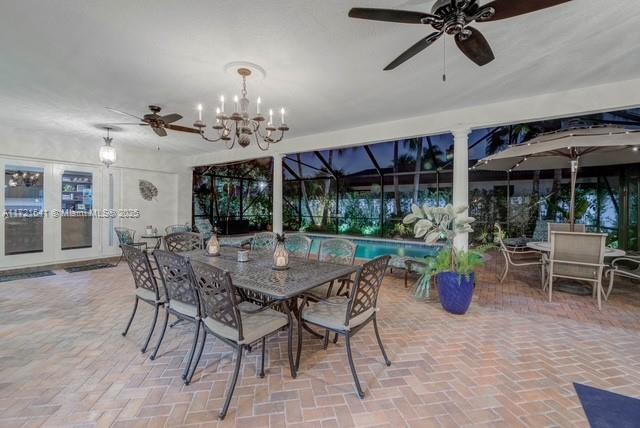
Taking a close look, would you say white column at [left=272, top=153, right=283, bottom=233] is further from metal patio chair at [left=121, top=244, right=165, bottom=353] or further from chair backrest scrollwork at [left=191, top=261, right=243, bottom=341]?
chair backrest scrollwork at [left=191, top=261, right=243, bottom=341]

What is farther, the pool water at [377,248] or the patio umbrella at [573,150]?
the pool water at [377,248]

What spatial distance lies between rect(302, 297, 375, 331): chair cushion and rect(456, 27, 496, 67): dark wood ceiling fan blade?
217 cm

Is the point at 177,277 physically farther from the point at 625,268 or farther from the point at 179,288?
the point at 625,268

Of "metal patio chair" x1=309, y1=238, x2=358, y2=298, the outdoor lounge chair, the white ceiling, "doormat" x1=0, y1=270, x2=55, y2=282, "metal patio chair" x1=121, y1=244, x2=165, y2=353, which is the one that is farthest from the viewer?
"doormat" x1=0, y1=270, x2=55, y2=282

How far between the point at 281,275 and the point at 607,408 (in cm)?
249

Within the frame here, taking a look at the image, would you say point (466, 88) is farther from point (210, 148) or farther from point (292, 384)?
point (210, 148)

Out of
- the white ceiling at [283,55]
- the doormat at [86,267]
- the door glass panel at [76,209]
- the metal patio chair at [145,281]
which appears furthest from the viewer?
the door glass panel at [76,209]

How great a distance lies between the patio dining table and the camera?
7.09ft

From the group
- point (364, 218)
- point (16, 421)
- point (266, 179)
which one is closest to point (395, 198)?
point (364, 218)

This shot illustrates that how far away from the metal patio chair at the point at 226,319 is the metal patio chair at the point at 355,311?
10.5 inches

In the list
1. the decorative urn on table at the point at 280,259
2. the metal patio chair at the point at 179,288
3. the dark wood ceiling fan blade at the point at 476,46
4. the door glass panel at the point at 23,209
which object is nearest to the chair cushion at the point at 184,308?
the metal patio chair at the point at 179,288

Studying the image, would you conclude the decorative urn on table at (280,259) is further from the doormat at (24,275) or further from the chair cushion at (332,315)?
the doormat at (24,275)

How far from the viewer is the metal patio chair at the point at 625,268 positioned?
12.0 ft

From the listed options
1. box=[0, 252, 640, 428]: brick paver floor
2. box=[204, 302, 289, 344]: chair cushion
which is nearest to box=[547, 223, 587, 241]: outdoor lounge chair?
box=[0, 252, 640, 428]: brick paver floor
